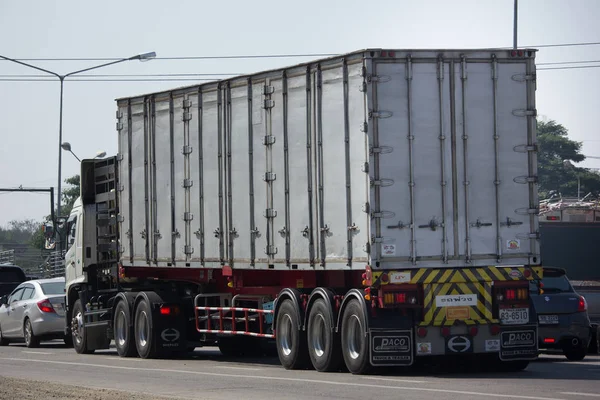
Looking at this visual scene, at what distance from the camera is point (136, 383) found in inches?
666

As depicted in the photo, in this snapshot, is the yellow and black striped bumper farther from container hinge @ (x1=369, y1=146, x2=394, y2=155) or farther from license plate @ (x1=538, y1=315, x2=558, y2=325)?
license plate @ (x1=538, y1=315, x2=558, y2=325)

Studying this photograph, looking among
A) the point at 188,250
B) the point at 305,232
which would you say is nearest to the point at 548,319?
the point at 305,232

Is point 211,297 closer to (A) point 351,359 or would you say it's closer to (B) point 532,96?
(A) point 351,359

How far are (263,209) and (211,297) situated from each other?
3157 millimetres

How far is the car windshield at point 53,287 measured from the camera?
28.7m

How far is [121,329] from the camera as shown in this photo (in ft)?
77.7

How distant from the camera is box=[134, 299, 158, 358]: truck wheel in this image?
22.4 meters

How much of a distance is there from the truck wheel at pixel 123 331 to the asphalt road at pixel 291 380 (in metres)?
1.03

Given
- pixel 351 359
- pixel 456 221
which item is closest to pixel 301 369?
pixel 351 359

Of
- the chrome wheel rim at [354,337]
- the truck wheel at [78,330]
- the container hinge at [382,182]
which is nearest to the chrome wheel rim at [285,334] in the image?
the chrome wheel rim at [354,337]

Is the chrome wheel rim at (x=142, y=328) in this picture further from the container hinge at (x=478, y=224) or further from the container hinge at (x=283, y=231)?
the container hinge at (x=478, y=224)

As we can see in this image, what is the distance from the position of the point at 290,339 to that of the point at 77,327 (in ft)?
27.1

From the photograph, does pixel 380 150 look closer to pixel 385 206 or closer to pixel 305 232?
pixel 385 206

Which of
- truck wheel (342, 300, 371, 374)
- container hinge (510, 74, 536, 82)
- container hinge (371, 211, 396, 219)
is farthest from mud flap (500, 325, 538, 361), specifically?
container hinge (510, 74, 536, 82)
